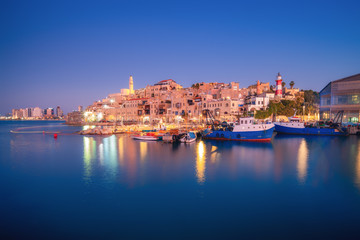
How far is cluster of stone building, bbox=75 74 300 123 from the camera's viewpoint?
66750 mm

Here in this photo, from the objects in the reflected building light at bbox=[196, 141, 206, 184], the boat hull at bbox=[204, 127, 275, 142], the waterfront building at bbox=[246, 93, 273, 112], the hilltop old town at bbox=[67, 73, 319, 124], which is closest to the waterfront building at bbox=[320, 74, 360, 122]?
the hilltop old town at bbox=[67, 73, 319, 124]

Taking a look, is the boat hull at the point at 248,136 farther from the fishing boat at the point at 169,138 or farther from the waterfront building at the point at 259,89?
the waterfront building at the point at 259,89

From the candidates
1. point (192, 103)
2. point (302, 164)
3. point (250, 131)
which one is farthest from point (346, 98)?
point (302, 164)

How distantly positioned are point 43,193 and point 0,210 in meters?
3.05

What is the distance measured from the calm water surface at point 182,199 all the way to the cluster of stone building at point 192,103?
40886 mm

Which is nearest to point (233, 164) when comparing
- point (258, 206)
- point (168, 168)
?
point (168, 168)

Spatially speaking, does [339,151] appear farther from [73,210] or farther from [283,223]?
[73,210]

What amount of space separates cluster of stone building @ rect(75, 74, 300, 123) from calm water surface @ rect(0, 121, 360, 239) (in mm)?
40886

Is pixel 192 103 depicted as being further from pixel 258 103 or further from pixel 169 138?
pixel 169 138

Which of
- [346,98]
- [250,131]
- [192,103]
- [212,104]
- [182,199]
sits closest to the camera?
[182,199]

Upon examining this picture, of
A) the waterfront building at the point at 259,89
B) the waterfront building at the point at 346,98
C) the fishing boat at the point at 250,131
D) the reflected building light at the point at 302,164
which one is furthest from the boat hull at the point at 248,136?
the waterfront building at the point at 259,89

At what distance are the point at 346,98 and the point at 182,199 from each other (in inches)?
2373

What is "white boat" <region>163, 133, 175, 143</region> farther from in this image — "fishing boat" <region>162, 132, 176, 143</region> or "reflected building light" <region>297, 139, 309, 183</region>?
"reflected building light" <region>297, 139, 309, 183</region>

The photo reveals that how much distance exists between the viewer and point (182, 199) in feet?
49.4
